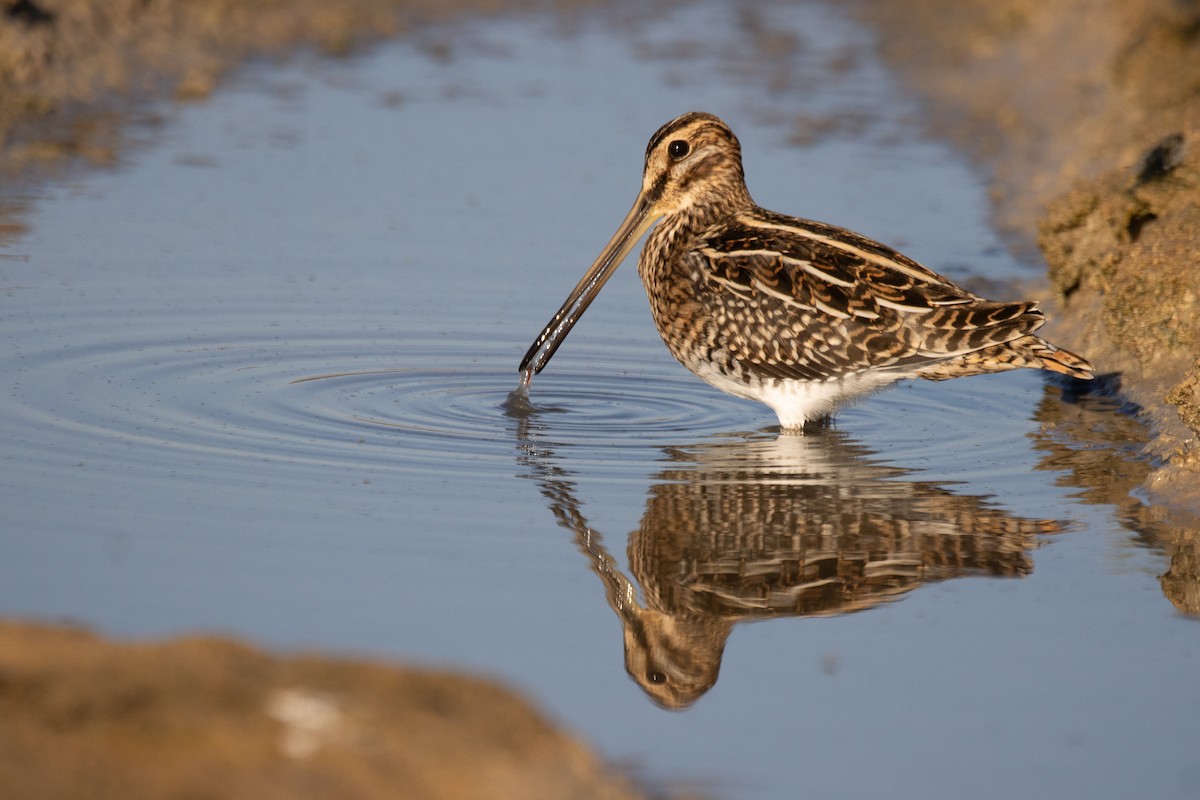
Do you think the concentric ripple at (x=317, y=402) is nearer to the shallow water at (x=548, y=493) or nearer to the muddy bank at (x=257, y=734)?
the shallow water at (x=548, y=493)

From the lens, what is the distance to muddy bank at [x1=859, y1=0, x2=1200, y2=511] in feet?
26.6

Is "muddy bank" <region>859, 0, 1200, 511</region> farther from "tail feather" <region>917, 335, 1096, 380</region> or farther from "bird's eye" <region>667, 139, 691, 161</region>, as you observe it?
"bird's eye" <region>667, 139, 691, 161</region>

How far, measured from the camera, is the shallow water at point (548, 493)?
475 centimetres

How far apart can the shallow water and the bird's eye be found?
1039 mm

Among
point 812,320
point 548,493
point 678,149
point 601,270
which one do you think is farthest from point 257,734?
point 678,149

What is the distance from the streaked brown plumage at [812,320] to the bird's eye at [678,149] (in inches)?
15.1

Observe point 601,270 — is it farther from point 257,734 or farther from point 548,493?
point 257,734

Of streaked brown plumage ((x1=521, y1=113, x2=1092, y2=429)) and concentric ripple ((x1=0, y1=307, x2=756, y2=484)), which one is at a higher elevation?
streaked brown plumage ((x1=521, y1=113, x2=1092, y2=429))

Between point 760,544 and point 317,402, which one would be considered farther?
point 317,402

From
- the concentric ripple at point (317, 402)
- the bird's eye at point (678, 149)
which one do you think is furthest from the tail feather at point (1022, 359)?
the bird's eye at point (678, 149)

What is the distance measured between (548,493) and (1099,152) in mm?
6868

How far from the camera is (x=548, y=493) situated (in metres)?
6.48

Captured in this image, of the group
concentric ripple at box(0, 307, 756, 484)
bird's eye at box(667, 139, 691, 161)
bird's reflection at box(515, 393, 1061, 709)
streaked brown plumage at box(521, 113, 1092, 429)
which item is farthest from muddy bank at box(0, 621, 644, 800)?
bird's eye at box(667, 139, 691, 161)

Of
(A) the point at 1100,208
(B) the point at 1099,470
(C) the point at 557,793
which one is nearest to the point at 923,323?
(B) the point at 1099,470
